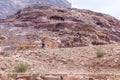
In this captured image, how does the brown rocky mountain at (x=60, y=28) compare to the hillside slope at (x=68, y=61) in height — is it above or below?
above

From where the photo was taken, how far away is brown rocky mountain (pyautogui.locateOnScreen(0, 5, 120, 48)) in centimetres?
4158

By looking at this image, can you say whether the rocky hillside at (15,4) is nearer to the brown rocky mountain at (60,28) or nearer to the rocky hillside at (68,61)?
the brown rocky mountain at (60,28)

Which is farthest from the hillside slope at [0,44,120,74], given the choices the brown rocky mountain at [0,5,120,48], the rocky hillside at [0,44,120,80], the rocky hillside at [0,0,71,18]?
the rocky hillside at [0,0,71,18]

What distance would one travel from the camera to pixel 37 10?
55.8 meters

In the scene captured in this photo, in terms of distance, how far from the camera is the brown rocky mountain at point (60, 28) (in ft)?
136

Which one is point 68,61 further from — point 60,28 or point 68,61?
point 60,28

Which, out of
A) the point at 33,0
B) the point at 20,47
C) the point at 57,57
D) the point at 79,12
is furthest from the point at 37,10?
the point at 33,0

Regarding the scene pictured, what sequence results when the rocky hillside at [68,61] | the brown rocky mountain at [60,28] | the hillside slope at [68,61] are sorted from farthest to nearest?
the brown rocky mountain at [60,28]
the hillside slope at [68,61]
the rocky hillside at [68,61]

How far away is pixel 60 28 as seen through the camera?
48.4m

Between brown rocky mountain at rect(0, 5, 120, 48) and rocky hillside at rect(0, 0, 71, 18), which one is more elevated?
rocky hillside at rect(0, 0, 71, 18)

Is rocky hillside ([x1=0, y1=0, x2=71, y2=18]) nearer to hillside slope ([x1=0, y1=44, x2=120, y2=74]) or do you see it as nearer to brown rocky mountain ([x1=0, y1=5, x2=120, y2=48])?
brown rocky mountain ([x1=0, y1=5, x2=120, y2=48])

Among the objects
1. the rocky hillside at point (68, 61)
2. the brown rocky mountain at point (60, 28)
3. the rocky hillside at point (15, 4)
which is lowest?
the rocky hillside at point (68, 61)

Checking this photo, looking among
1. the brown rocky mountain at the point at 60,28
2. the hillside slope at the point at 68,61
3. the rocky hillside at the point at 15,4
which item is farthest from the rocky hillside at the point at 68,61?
the rocky hillside at the point at 15,4

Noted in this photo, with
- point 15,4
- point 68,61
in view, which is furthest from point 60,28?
point 15,4
